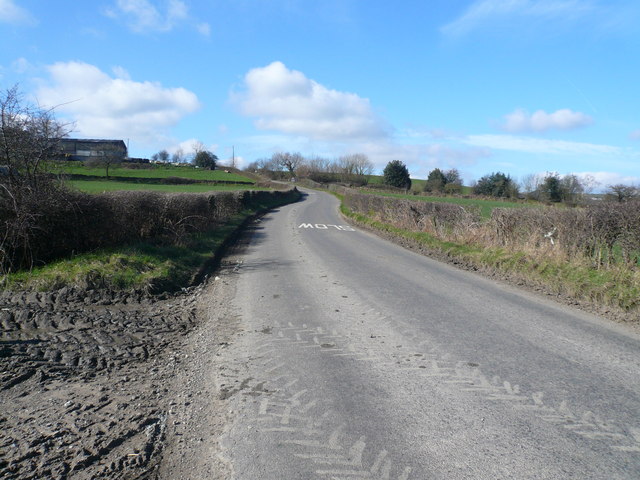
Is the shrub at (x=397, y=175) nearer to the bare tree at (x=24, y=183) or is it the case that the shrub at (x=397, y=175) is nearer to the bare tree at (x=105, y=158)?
the bare tree at (x=105, y=158)

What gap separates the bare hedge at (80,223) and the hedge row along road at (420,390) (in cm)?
449

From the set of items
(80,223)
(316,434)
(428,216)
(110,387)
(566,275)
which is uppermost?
(80,223)

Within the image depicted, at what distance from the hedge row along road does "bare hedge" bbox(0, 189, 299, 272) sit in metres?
4.49

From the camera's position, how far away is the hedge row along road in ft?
11.9

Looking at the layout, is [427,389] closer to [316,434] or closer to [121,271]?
[316,434]

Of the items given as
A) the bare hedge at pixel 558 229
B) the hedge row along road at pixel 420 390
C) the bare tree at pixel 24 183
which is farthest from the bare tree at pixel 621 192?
the bare tree at pixel 24 183

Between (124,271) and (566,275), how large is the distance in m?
9.48

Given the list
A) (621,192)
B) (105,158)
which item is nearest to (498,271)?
(621,192)

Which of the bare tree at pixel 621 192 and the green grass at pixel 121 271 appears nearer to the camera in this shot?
the green grass at pixel 121 271

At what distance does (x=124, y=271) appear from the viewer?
9711 millimetres

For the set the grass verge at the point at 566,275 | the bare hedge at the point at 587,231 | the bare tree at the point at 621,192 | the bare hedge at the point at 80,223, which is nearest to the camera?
the grass verge at the point at 566,275

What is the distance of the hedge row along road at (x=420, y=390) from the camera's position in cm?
362

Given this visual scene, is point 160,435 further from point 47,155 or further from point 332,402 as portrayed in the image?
point 47,155

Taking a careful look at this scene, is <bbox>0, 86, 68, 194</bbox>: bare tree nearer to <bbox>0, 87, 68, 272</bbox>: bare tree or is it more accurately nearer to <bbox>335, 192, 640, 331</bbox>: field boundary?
<bbox>0, 87, 68, 272</bbox>: bare tree
